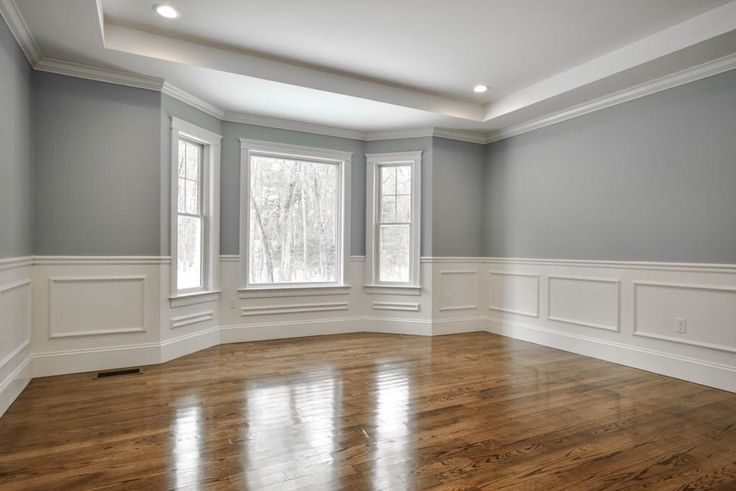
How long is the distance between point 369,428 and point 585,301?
9.80 ft

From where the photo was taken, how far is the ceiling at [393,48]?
2.97 meters

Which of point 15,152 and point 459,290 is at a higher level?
point 15,152

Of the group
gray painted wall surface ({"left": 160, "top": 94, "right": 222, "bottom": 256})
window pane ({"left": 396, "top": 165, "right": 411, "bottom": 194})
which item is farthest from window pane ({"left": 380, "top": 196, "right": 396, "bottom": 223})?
gray painted wall surface ({"left": 160, "top": 94, "right": 222, "bottom": 256})

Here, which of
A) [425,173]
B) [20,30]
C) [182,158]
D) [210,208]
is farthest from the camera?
[425,173]

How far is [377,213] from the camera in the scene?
18.1 ft

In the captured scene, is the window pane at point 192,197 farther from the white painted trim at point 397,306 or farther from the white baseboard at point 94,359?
the white painted trim at point 397,306

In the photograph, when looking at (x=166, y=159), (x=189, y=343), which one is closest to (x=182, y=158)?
(x=166, y=159)

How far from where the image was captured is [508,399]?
301cm

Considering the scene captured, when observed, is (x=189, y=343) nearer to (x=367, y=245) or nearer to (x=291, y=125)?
(x=367, y=245)

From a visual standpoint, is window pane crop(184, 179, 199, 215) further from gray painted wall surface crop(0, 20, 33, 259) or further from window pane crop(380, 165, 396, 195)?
window pane crop(380, 165, 396, 195)

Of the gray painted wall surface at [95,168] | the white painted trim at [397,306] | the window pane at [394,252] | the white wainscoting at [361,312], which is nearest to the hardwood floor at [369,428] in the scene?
the white wainscoting at [361,312]

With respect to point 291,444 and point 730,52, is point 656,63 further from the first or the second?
point 291,444

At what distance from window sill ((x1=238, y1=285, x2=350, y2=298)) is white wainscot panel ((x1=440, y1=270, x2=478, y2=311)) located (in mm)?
1252

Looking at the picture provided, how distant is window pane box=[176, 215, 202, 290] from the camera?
426 centimetres
